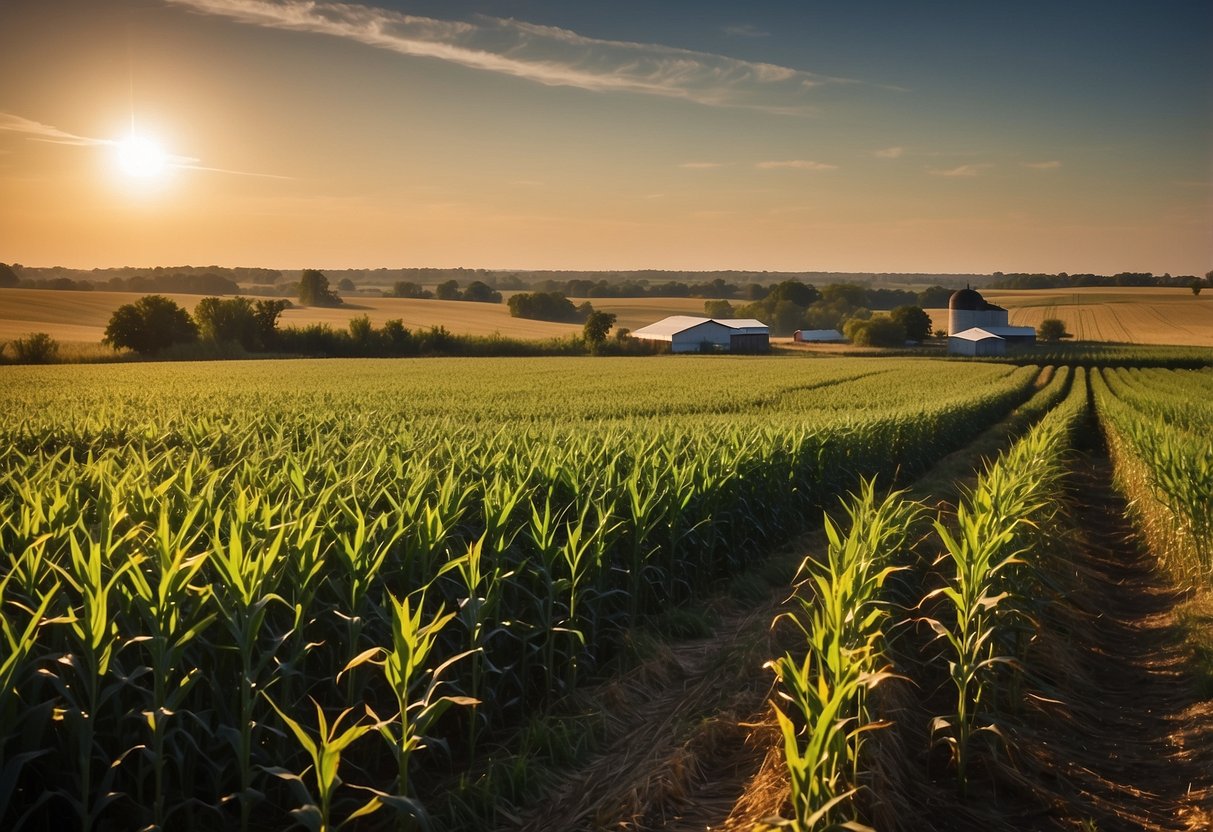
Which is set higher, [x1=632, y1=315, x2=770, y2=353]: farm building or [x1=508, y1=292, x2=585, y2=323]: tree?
[x1=508, y1=292, x2=585, y2=323]: tree

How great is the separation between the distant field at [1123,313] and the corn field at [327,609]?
10844cm

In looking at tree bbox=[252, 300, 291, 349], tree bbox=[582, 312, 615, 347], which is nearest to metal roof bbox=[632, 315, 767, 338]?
tree bbox=[582, 312, 615, 347]

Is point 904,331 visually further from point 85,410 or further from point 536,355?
point 85,410

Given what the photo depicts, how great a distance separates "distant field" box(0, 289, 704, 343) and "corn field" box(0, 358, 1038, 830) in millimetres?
59077

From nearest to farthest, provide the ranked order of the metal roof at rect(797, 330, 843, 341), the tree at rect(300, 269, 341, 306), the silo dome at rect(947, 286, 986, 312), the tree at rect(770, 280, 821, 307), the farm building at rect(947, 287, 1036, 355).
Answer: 1. the farm building at rect(947, 287, 1036, 355)
2. the silo dome at rect(947, 286, 986, 312)
3. the metal roof at rect(797, 330, 843, 341)
4. the tree at rect(300, 269, 341, 306)
5. the tree at rect(770, 280, 821, 307)

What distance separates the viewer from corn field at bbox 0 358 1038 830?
402 cm

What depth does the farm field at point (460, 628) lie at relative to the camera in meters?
4.07

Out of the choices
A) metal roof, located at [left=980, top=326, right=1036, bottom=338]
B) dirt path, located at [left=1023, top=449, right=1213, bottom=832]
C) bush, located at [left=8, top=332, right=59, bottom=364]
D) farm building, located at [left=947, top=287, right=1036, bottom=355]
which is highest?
farm building, located at [left=947, top=287, right=1036, bottom=355]

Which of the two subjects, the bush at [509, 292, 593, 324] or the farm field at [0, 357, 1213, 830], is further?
the bush at [509, 292, 593, 324]

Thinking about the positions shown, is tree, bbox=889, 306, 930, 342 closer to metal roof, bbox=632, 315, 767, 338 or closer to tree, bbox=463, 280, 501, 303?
metal roof, bbox=632, 315, 767, 338

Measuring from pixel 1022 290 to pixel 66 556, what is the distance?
20148 cm

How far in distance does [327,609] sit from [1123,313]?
146 metres

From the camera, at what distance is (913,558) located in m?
9.50

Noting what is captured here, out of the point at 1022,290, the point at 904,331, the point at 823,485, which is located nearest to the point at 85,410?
the point at 823,485
